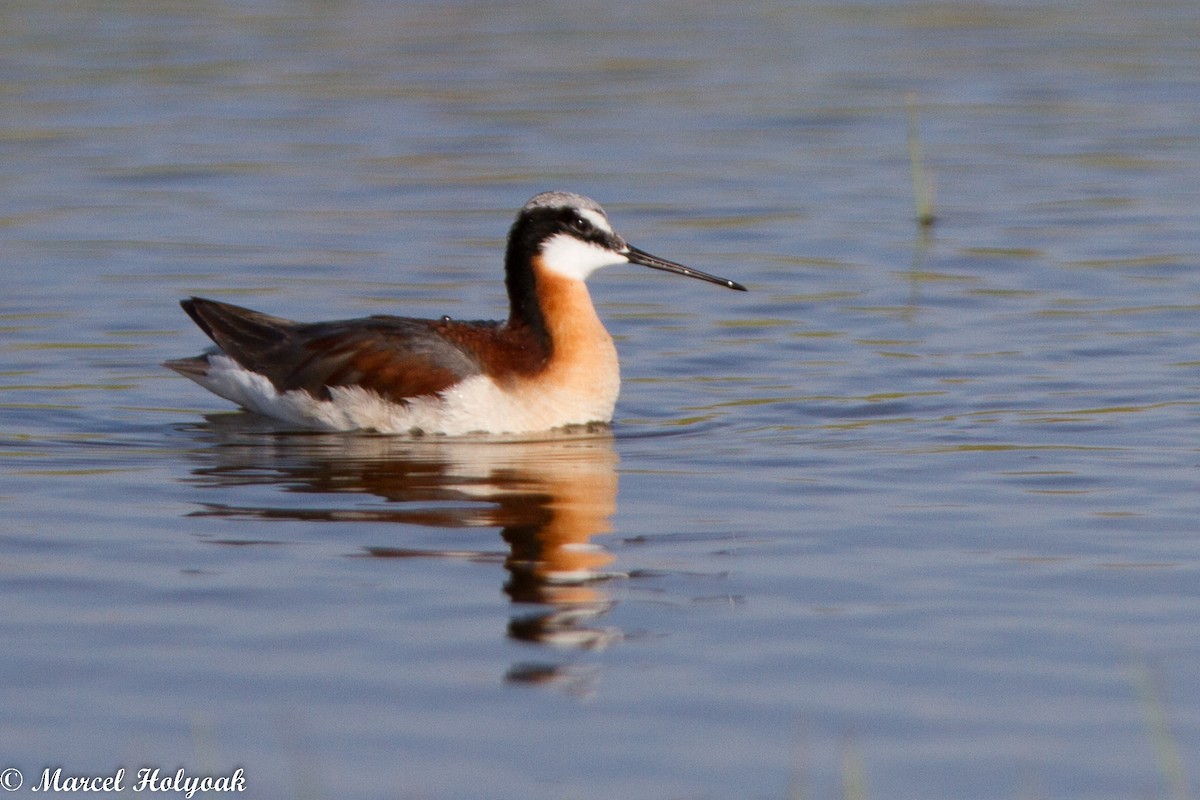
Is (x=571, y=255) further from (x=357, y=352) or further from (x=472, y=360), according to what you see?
(x=357, y=352)

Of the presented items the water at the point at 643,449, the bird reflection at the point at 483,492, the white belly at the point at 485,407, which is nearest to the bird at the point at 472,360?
the white belly at the point at 485,407

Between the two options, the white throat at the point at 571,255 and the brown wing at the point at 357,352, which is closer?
the brown wing at the point at 357,352

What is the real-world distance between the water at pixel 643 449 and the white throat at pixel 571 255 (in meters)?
0.97

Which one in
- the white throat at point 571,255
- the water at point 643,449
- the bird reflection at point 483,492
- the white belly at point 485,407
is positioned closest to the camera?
the water at point 643,449

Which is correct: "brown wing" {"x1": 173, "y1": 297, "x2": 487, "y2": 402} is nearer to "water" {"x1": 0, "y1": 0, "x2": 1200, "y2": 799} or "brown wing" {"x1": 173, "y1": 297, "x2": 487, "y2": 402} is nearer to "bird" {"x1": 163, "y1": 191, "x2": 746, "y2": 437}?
"bird" {"x1": 163, "y1": 191, "x2": 746, "y2": 437}

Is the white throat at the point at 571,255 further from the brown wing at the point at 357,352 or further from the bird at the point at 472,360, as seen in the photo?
the brown wing at the point at 357,352

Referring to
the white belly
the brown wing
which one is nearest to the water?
the white belly

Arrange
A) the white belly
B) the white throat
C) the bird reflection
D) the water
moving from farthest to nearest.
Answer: the white throat
the white belly
the bird reflection
the water

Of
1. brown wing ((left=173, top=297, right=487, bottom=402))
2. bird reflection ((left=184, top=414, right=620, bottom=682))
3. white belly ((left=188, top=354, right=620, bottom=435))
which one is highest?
brown wing ((left=173, top=297, right=487, bottom=402))

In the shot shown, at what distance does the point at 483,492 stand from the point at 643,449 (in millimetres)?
1343

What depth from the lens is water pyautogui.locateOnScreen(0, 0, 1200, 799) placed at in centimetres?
723

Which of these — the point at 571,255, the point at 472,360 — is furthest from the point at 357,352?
the point at 571,255

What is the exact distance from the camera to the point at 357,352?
12.5 metres

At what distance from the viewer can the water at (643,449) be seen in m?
7.23
